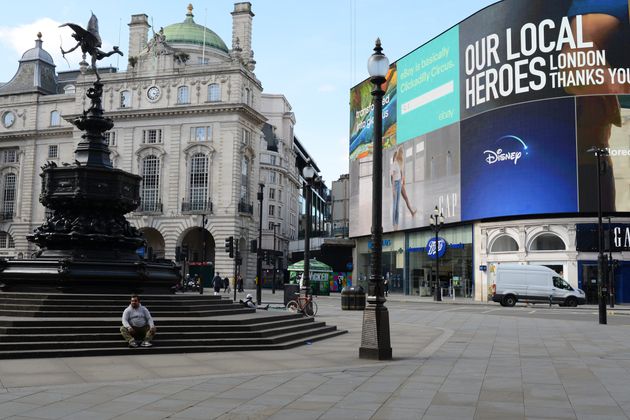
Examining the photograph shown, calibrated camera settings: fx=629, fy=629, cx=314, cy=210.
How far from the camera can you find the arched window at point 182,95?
235 ft

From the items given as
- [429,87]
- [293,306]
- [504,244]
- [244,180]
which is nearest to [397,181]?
[429,87]

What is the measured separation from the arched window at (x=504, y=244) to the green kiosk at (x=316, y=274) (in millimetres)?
13761

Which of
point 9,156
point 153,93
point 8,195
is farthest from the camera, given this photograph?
point 9,156

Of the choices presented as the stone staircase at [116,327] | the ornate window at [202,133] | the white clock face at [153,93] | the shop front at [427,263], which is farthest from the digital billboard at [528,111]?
the stone staircase at [116,327]

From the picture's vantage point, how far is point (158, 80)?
237 ft

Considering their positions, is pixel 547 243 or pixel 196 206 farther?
pixel 196 206

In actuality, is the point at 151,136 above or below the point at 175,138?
above

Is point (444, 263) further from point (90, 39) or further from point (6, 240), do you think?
point (6, 240)

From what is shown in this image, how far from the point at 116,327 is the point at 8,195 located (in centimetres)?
7752

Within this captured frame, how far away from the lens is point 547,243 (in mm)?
48906

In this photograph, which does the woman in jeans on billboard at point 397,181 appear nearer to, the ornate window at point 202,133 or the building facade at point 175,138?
the building facade at point 175,138

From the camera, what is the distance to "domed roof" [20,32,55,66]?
3430 inches

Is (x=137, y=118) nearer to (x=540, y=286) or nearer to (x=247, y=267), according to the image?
(x=247, y=267)

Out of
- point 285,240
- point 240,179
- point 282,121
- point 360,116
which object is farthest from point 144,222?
point 282,121
